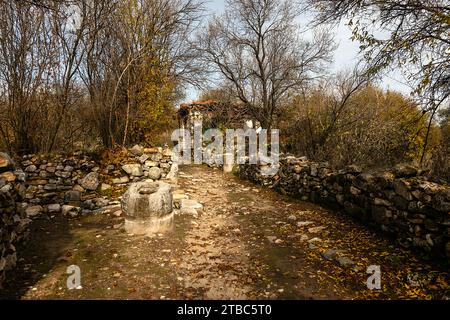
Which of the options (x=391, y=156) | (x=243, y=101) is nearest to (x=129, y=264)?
(x=391, y=156)

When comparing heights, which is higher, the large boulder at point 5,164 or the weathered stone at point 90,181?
the large boulder at point 5,164

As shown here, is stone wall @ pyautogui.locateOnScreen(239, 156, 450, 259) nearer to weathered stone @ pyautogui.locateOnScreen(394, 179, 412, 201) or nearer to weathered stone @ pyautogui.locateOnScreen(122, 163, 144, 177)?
weathered stone @ pyautogui.locateOnScreen(394, 179, 412, 201)

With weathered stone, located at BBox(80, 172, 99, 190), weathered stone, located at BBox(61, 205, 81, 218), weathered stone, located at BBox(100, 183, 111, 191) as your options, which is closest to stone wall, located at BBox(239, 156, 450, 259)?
weathered stone, located at BBox(100, 183, 111, 191)

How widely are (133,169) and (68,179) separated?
1.47 m

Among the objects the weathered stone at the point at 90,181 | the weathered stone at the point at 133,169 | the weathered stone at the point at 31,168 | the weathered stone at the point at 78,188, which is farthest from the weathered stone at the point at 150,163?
the weathered stone at the point at 31,168

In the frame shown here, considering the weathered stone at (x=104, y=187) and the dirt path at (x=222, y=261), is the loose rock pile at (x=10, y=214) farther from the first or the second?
the weathered stone at (x=104, y=187)

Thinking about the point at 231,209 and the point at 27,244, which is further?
the point at 231,209

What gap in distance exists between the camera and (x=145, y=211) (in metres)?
4.71

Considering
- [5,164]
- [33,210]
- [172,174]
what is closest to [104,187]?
[33,210]

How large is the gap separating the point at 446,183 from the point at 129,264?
4.85m

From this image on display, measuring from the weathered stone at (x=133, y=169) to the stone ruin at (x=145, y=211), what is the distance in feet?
7.42

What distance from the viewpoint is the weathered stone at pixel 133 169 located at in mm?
6939
